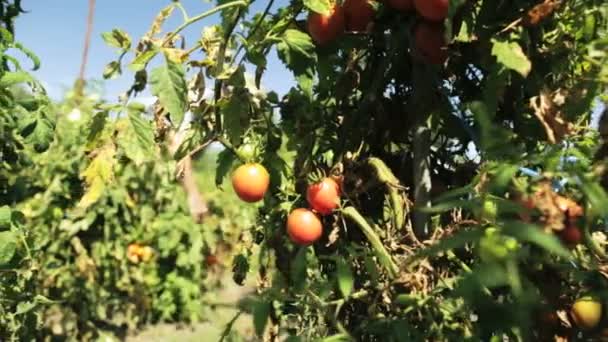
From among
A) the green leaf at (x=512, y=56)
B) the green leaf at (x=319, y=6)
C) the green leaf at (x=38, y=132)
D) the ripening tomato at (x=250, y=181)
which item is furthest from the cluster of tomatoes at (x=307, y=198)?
the green leaf at (x=38, y=132)

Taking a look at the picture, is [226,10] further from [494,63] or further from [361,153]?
[494,63]

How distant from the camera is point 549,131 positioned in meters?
1.05

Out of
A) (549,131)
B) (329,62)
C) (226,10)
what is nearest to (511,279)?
(549,131)

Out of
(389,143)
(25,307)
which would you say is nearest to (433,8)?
(389,143)

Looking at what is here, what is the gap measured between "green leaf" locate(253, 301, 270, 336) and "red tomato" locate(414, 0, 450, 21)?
1.82 ft

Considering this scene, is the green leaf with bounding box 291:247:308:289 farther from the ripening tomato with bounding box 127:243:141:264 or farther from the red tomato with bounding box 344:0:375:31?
the ripening tomato with bounding box 127:243:141:264

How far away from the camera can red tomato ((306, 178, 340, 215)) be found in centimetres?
136

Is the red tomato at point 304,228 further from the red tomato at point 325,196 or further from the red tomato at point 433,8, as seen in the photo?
the red tomato at point 433,8

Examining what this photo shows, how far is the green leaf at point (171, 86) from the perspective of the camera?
1.23 m

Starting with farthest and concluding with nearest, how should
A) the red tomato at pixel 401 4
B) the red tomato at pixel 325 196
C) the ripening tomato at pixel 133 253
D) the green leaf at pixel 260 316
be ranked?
the ripening tomato at pixel 133 253
the red tomato at pixel 325 196
the red tomato at pixel 401 4
the green leaf at pixel 260 316

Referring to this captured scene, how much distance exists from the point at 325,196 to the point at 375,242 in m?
0.16

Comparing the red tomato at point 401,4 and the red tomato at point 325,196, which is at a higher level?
the red tomato at point 401,4

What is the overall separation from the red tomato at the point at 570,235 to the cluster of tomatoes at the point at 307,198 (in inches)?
20.5

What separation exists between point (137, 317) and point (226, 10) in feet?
14.8
